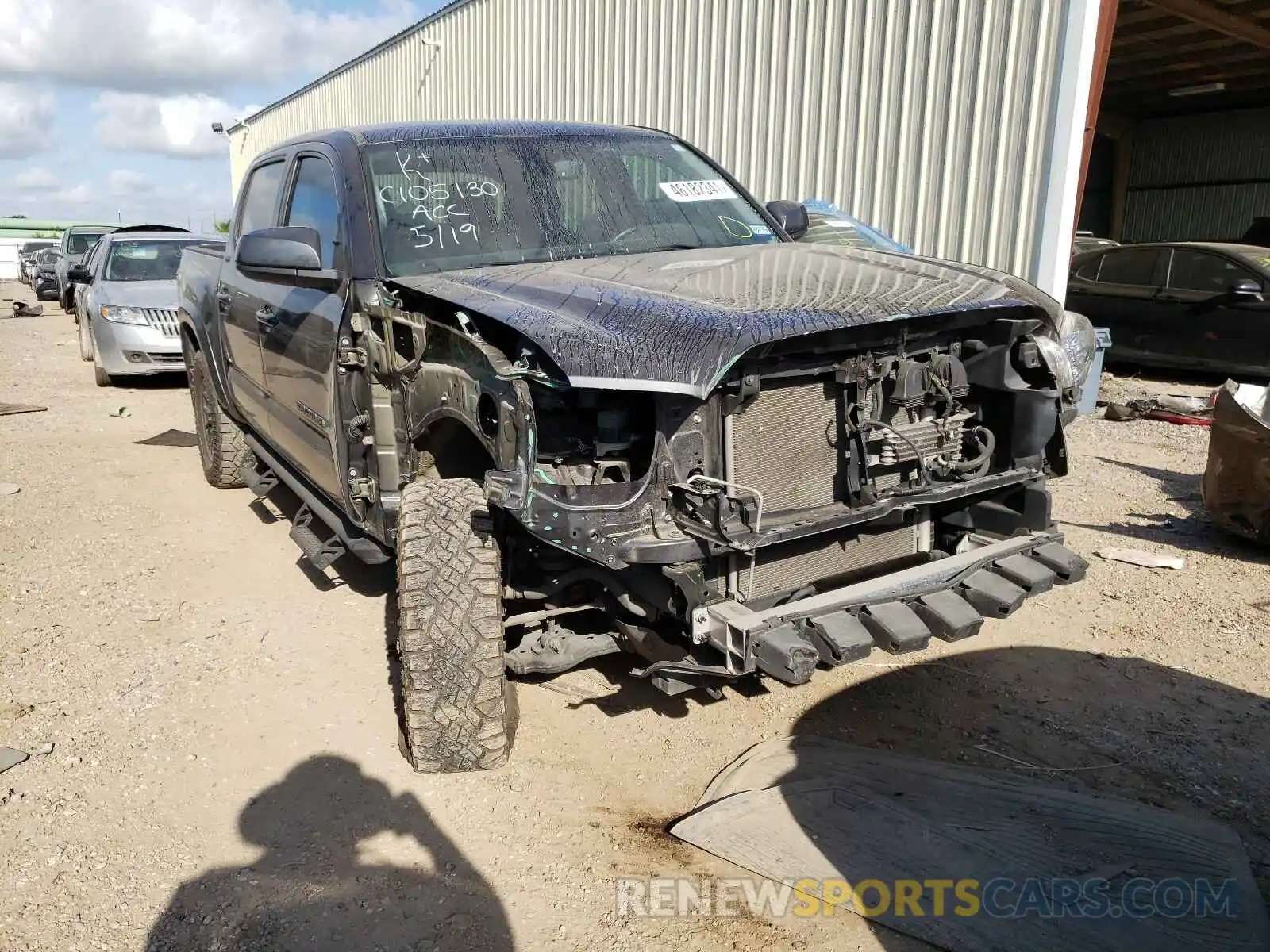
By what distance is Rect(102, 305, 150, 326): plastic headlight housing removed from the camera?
10305 millimetres

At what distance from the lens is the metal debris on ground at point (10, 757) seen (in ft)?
10.3

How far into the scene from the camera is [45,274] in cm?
2556

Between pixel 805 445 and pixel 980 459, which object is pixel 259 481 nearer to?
pixel 805 445

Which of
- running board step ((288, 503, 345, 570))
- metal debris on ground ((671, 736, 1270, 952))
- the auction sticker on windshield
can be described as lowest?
metal debris on ground ((671, 736, 1270, 952))

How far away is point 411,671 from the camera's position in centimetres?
285

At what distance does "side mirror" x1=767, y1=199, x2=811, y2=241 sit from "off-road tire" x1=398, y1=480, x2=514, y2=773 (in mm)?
2261

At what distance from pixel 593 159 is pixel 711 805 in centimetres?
264

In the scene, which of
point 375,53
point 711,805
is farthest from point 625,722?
point 375,53

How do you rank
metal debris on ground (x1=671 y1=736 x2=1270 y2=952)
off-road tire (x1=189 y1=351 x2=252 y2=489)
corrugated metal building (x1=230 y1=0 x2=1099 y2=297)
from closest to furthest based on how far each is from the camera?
1. metal debris on ground (x1=671 y1=736 x2=1270 y2=952)
2. off-road tire (x1=189 y1=351 x2=252 y2=489)
3. corrugated metal building (x1=230 y1=0 x2=1099 y2=297)

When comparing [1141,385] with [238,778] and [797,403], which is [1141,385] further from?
[238,778]

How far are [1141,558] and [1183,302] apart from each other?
5.79m

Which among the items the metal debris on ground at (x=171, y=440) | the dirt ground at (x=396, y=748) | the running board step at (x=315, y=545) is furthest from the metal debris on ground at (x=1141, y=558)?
the metal debris on ground at (x=171, y=440)

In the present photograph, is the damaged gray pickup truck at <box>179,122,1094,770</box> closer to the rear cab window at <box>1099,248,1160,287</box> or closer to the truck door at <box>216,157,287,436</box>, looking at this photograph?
the truck door at <box>216,157,287,436</box>

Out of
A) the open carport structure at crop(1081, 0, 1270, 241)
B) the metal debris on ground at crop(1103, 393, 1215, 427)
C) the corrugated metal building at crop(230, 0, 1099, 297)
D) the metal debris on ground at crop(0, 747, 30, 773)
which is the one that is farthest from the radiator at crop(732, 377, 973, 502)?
the open carport structure at crop(1081, 0, 1270, 241)
